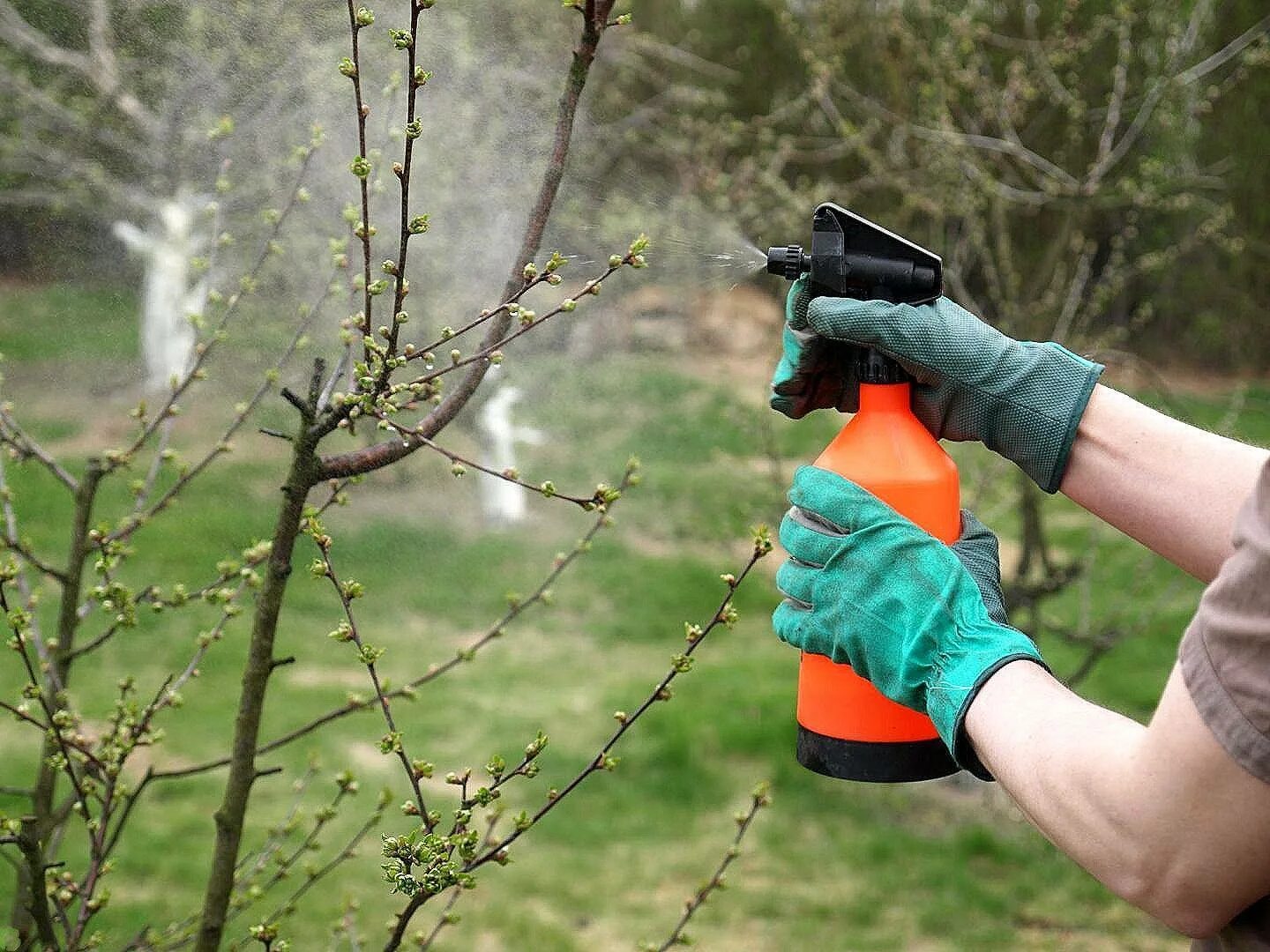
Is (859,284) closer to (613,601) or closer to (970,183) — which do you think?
(970,183)

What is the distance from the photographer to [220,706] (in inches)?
206

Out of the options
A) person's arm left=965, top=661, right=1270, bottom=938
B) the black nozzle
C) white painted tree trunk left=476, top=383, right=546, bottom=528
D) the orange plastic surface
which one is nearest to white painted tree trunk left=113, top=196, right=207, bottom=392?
white painted tree trunk left=476, top=383, right=546, bottom=528

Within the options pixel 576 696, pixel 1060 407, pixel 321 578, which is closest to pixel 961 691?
pixel 1060 407

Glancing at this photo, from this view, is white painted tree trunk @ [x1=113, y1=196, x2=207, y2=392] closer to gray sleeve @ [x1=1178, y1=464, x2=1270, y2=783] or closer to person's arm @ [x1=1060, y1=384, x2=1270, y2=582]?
person's arm @ [x1=1060, y1=384, x2=1270, y2=582]

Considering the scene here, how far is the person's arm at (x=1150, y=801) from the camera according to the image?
40.7 inches

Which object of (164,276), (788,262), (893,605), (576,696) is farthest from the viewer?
(164,276)

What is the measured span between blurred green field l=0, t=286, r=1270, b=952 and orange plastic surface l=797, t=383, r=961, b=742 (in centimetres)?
134

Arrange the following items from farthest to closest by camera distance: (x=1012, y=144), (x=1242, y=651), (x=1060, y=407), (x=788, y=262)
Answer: (x=1012, y=144) → (x=788, y=262) → (x=1060, y=407) → (x=1242, y=651)

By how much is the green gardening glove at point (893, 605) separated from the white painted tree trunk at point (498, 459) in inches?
231

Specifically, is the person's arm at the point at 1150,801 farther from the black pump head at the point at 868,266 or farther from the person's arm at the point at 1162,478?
the black pump head at the point at 868,266

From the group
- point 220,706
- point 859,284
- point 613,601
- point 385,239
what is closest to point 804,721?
point 859,284

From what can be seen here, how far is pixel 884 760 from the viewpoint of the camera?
1626mm

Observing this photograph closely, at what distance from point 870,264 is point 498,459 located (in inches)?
240

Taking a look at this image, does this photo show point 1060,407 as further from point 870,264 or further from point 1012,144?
point 1012,144
